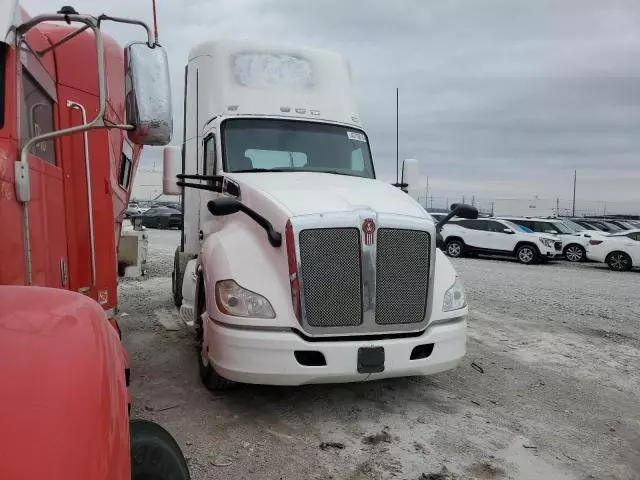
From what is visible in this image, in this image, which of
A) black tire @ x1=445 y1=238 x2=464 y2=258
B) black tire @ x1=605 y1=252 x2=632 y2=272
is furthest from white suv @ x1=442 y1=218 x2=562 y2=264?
black tire @ x1=605 y1=252 x2=632 y2=272

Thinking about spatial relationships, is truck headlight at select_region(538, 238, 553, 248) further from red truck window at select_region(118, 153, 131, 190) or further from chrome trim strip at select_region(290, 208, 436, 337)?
red truck window at select_region(118, 153, 131, 190)

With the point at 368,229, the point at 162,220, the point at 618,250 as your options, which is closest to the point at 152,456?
the point at 368,229

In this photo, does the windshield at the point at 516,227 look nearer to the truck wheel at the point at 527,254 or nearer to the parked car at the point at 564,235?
the parked car at the point at 564,235

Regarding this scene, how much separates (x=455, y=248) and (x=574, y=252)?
13.8ft

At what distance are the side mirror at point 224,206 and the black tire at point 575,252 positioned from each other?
17802 mm

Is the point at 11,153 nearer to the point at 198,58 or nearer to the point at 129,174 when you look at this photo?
the point at 129,174

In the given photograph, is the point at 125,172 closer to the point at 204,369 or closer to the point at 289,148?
the point at 289,148

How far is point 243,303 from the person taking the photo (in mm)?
4180

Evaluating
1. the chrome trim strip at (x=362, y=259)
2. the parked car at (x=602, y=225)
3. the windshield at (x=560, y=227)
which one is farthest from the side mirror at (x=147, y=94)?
the parked car at (x=602, y=225)

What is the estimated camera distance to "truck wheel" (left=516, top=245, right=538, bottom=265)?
61.8ft

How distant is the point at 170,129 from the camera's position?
100 inches

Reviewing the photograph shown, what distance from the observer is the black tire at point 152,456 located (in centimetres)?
204

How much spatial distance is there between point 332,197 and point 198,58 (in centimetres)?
348

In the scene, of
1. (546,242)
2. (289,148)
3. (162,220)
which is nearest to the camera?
(289,148)
